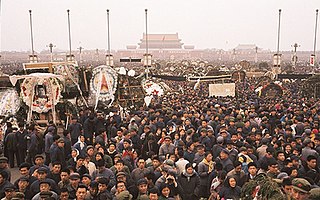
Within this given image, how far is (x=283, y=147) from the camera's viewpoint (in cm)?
827

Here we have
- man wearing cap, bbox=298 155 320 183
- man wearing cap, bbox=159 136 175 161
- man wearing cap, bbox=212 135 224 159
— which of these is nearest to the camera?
man wearing cap, bbox=298 155 320 183

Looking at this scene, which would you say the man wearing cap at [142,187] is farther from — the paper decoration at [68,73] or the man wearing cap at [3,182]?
the paper decoration at [68,73]

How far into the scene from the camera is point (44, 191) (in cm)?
550

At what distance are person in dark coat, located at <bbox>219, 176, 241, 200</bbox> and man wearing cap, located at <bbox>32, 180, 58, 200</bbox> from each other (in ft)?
8.62

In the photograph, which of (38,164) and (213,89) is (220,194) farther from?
(213,89)

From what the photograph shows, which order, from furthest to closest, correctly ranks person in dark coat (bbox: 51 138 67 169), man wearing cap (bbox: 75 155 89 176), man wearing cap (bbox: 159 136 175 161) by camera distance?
person in dark coat (bbox: 51 138 67 169)
man wearing cap (bbox: 159 136 175 161)
man wearing cap (bbox: 75 155 89 176)

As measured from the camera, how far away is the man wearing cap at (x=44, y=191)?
5.45m

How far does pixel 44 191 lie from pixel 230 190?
290 centimetres

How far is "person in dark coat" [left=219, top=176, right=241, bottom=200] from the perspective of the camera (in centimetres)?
577

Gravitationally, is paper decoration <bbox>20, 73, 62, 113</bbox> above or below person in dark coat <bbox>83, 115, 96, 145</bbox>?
above

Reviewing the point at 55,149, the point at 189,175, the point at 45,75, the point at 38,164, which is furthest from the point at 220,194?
the point at 45,75

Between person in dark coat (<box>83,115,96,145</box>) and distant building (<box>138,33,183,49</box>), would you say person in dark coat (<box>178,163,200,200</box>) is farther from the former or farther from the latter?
distant building (<box>138,33,183,49</box>)

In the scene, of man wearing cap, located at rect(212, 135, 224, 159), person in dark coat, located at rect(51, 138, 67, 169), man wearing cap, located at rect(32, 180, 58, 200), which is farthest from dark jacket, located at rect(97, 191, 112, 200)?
man wearing cap, located at rect(212, 135, 224, 159)

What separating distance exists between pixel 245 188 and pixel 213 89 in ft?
57.2
